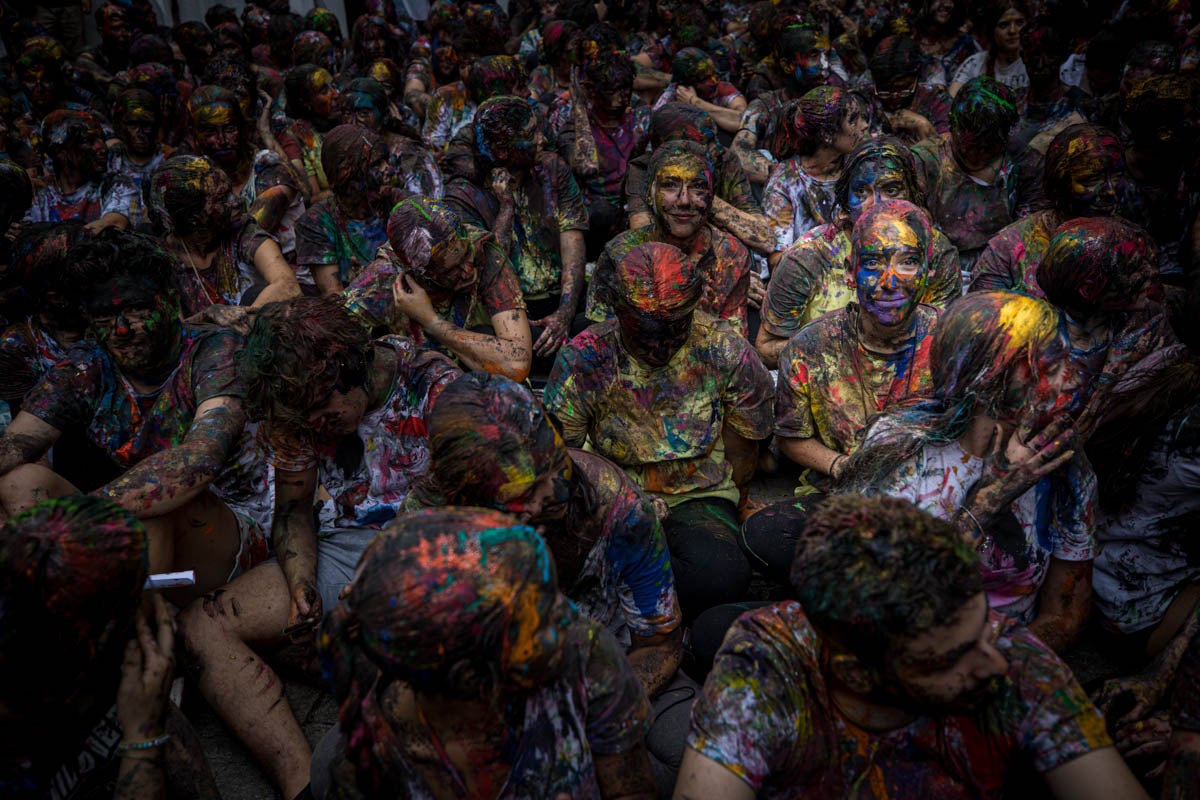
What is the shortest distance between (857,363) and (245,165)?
4.95 meters

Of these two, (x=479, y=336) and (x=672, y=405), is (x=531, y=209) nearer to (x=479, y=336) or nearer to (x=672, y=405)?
(x=479, y=336)

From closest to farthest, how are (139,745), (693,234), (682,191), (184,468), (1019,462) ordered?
(139,745) < (1019,462) < (184,468) < (682,191) < (693,234)

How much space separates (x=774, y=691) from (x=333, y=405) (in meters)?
1.73

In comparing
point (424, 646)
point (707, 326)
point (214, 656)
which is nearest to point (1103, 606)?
point (707, 326)

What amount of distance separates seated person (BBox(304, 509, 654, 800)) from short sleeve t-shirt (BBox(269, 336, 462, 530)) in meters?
1.27

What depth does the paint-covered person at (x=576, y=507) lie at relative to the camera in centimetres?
209

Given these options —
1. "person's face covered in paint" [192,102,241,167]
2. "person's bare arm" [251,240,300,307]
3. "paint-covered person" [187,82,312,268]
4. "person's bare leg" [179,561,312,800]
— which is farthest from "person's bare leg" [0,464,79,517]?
"person's face covered in paint" [192,102,241,167]

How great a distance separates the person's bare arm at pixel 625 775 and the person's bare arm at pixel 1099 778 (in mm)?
863

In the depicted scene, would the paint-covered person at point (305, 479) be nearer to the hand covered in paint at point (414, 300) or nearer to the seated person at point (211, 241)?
the hand covered in paint at point (414, 300)

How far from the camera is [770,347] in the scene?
4328 mm

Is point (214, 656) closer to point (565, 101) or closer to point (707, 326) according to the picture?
point (707, 326)

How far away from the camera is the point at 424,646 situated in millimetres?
1529

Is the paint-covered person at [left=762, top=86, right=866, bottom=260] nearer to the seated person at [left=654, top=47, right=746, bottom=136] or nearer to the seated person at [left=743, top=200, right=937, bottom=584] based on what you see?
the seated person at [left=743, top=200, right=937, bottom=584]

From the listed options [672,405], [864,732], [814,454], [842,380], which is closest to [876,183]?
A: [842,380]
